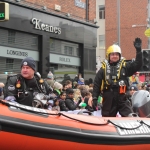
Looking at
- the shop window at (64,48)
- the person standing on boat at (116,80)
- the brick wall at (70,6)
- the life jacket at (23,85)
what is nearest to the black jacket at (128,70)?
the person standing on boat at (116,80)

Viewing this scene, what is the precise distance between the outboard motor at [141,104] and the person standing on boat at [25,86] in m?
1.42

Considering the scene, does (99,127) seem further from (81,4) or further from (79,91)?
(81,4)

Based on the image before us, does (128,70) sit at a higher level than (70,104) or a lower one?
higher

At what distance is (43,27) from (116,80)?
29.3ft

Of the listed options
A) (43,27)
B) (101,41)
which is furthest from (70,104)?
(101,41)

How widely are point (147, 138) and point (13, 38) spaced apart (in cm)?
952

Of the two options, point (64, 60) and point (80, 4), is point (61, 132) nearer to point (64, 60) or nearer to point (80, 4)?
point (64, 60)

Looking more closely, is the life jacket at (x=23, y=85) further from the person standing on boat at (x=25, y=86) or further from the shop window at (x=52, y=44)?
the shop window at (x=52, y=44)

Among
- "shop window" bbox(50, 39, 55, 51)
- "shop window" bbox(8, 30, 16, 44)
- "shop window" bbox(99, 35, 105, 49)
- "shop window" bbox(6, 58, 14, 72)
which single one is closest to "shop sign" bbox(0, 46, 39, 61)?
"shop window" bbox(6, 58, 14, 72)

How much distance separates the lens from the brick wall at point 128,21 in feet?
112

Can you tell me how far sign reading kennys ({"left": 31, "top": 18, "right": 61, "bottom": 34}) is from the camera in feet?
45.7

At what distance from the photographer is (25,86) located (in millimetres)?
4961

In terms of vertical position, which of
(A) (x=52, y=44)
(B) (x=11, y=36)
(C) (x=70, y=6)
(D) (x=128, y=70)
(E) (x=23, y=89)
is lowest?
(E) (x=23, y=89)

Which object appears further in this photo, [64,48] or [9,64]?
[64,48]
